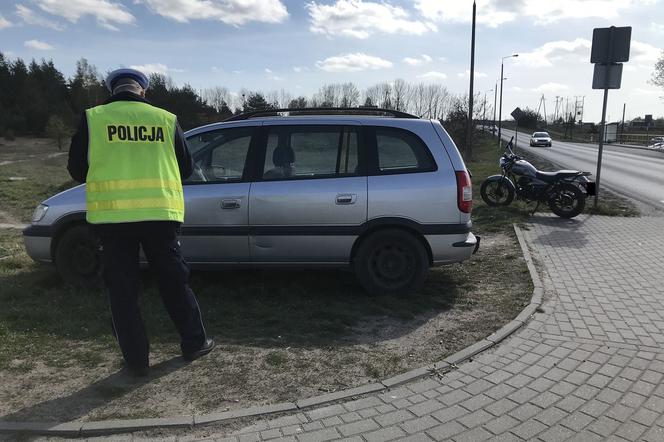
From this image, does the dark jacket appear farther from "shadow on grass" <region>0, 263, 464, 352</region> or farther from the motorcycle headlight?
the motorcycle headlight

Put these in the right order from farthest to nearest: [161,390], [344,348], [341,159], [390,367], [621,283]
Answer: [621,283] → [341,159] → [344,348] → [390,367] → [161,390]

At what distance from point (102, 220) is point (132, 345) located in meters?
0.86

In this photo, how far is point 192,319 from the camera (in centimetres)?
366

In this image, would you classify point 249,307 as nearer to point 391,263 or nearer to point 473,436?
point 391,263

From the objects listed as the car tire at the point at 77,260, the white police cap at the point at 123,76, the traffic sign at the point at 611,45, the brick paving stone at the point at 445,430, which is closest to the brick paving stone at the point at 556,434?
the brick paving stone at the point at 445,430

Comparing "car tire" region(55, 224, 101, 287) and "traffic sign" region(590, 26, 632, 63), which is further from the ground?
"traffic sign" region(590, 26, 632, 63)

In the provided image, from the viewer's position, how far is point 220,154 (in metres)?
5.15

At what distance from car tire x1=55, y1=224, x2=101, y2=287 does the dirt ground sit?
3.86 ft

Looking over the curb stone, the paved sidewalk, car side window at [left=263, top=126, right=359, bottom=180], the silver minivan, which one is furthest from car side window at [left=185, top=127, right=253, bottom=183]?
the paved sidewalk

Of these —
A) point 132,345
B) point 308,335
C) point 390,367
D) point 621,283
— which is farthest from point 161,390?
point 621,283

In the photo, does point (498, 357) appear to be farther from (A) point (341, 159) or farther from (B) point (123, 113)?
(B) point (123, 113)

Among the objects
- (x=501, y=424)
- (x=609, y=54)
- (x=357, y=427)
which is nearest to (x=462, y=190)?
(x=501, y=424)

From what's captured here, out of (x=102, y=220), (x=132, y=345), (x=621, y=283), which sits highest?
(x=102, y=220)

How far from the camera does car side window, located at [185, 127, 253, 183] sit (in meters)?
5.10
